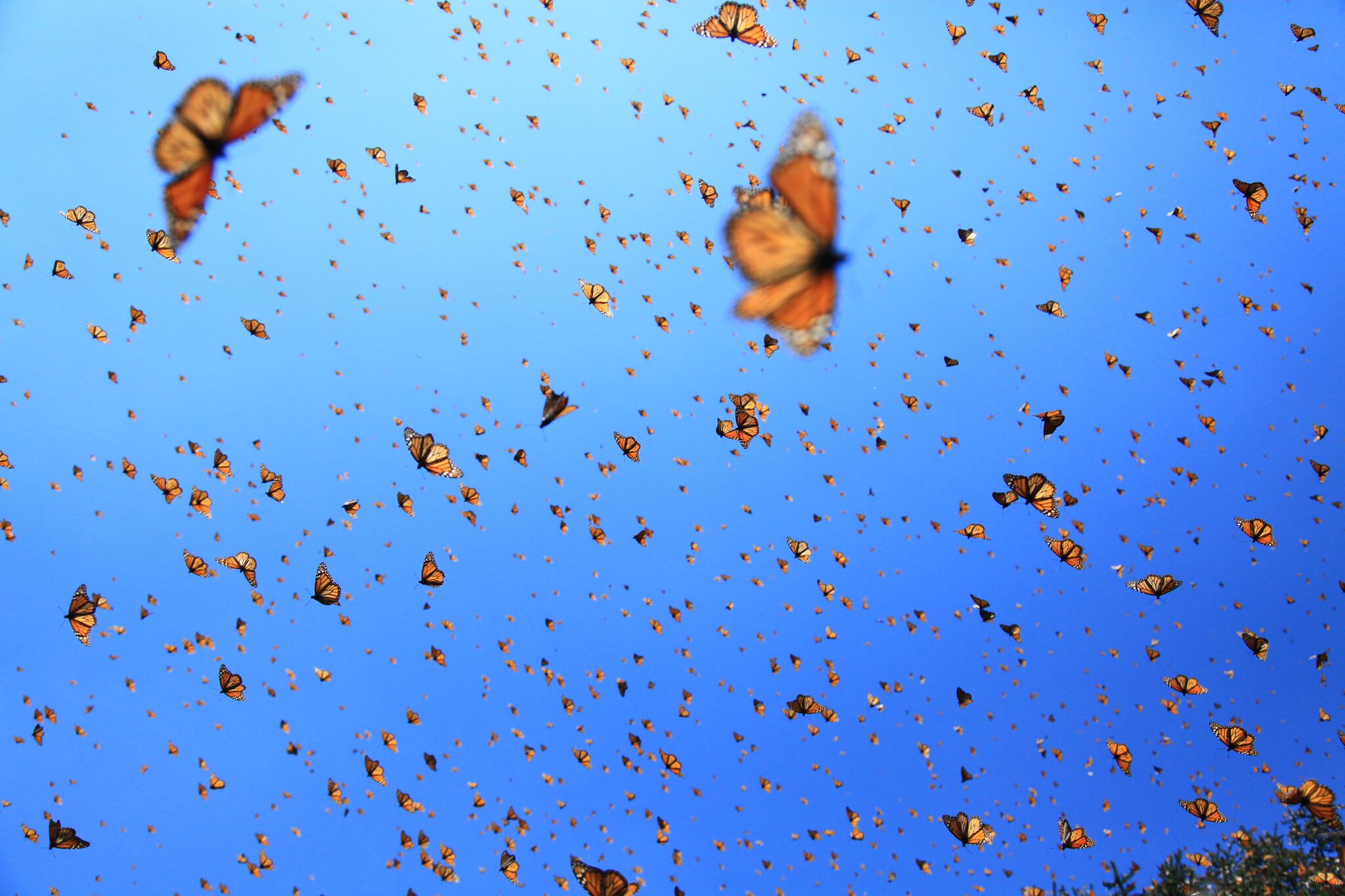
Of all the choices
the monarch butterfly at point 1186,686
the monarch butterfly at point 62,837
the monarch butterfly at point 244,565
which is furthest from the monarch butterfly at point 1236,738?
the monarch butterfly at point 62,837

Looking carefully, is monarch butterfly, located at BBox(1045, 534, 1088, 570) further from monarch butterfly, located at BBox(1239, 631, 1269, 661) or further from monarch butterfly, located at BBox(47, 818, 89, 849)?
monarch butterfly, located at BBox(47, 818, 89, 849)

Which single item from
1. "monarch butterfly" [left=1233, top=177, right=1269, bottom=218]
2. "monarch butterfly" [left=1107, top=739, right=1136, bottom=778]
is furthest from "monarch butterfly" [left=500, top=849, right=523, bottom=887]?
"monarch butterfly" [left=1233, top=177, right=1269, bottom=218]

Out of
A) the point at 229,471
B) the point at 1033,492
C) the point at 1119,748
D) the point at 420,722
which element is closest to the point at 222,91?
the point at 229,471

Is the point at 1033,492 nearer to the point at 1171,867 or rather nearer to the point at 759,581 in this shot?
the point at 759,581

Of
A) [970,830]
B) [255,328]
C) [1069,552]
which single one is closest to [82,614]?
[255,328]

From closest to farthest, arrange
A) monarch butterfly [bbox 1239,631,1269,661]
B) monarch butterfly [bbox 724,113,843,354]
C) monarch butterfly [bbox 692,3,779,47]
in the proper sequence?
monarch butterfly [bbox 724,113,843,354]
monarch butterfly [bbox 692,3,779,47]
monarch butterfly [bbox 1239,631,1269,661]

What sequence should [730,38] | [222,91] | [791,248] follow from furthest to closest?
[730,38]
[222,91]
[791,248]
